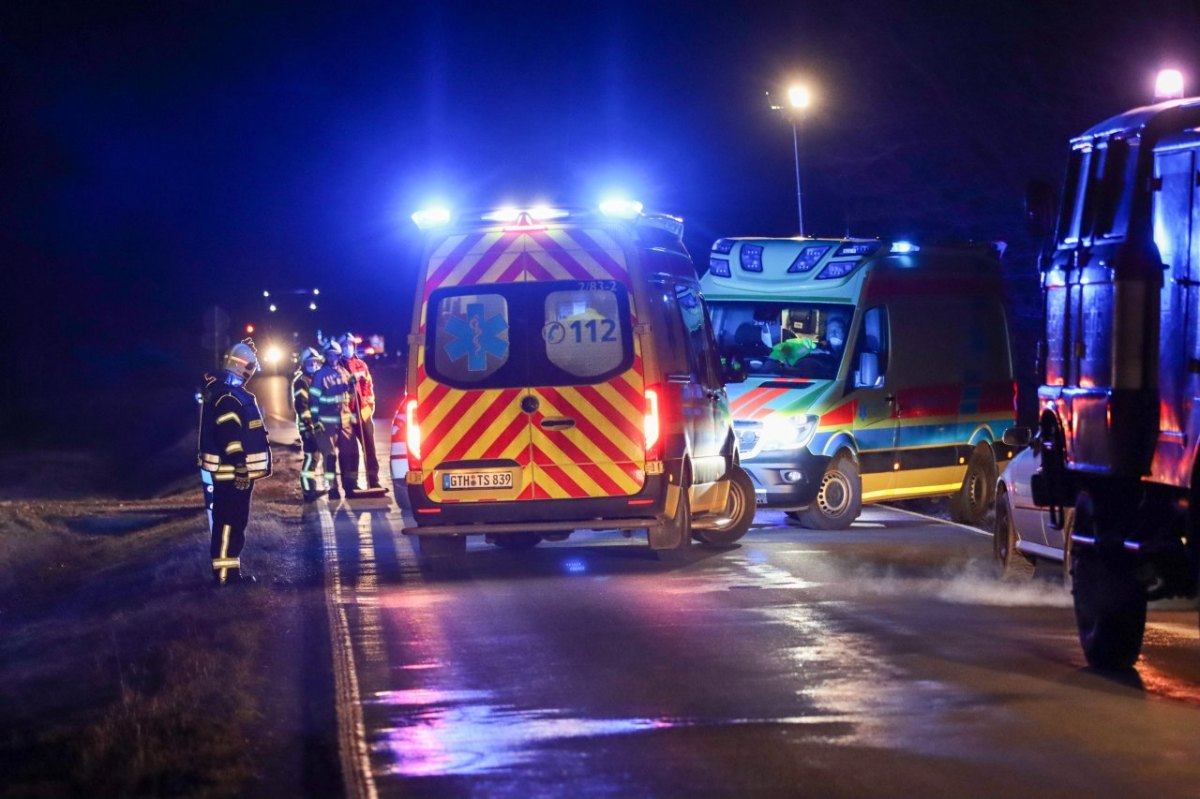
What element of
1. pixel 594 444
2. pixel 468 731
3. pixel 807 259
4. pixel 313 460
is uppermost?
pixel 807 259

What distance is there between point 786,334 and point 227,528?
23.5 feet

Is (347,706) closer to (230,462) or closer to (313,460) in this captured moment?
(230,462)

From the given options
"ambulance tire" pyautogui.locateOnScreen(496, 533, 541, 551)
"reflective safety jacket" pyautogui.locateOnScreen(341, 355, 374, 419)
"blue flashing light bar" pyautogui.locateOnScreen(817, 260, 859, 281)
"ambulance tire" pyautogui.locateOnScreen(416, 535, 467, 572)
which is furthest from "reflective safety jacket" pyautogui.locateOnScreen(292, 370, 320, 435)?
"ambulance tire" pyautogui.locateOnScreen(416, 535, 467, 572)

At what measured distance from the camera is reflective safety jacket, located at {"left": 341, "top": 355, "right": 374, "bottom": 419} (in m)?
21.2

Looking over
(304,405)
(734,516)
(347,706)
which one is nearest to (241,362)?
(734,516)

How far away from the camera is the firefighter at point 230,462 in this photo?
13008 mm

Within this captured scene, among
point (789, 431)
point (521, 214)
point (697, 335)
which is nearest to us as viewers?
point (521, 214)

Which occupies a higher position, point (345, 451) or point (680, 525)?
point (345, 451)

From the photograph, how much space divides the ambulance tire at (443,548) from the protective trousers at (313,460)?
655 cm

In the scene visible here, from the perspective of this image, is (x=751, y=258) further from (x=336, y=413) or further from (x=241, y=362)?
(x=241, y=362)

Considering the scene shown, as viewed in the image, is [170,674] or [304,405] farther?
[304,405]

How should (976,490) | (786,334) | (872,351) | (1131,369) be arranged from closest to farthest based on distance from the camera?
(1131,369)
(872,351)
(786,334)
(976,490)

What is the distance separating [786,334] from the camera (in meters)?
18.2

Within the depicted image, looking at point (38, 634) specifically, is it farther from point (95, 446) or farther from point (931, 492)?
point (95, 446)
